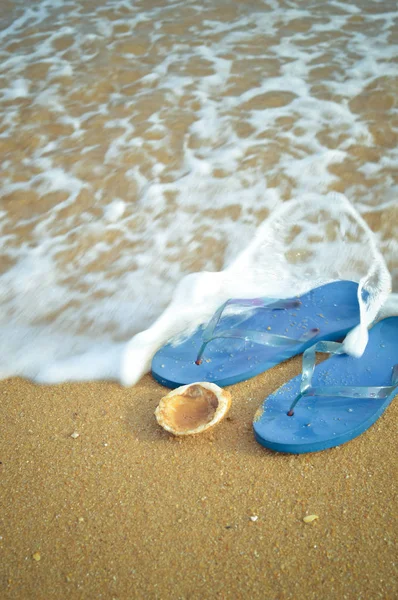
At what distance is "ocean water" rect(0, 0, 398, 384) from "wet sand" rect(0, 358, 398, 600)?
273 mm

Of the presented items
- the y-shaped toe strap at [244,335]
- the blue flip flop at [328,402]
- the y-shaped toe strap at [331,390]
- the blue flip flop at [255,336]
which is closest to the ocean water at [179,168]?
the blue flip flop at [255,336]

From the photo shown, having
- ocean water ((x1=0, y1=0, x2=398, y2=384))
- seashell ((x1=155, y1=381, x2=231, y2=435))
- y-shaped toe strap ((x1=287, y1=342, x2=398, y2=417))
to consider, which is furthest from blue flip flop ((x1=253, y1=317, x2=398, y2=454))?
ocean water ((x1=0, y1=0, x2=398, y2=384))

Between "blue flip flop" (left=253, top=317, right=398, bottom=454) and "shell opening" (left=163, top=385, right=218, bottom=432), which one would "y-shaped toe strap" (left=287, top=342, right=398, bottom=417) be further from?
"shell opening" (left=163, top=385, right=218, bottom=432)

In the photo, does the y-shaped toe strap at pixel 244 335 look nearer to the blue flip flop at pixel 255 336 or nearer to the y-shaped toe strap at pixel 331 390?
the blue flip flop at pixel 255 336

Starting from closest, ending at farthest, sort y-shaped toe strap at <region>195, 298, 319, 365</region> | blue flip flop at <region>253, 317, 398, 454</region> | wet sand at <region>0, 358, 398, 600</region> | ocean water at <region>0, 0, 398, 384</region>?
wet sand at <region>0, 358, 398, 600</region> → blue flip flop at <region>253, 317, 398, 454</region> → y-shaped toe strap at <region>195, 298, 319, 365</region> → ocean water at <region>0, 0, 398, 384</region>

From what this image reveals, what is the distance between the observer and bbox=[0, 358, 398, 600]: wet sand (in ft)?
4.28

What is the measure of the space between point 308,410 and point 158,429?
45 cm

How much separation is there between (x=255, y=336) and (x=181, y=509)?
1.93 feet

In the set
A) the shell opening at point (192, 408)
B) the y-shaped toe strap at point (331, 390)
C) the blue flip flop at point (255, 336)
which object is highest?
the y-shaped toe strap at point (331, 390)

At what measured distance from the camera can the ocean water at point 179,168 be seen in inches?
84.7

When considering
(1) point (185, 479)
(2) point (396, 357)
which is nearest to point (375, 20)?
(2) point (396, 357)

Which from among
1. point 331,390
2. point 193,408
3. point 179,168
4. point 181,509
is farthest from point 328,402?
point 179,168

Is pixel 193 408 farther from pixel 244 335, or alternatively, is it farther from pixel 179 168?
pixel 179 168

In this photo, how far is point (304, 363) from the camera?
1678 millimetres
